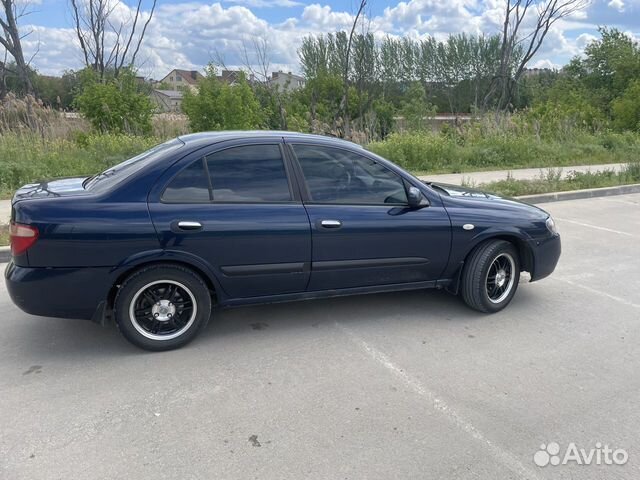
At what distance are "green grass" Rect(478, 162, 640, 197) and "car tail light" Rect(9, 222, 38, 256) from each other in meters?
8.12

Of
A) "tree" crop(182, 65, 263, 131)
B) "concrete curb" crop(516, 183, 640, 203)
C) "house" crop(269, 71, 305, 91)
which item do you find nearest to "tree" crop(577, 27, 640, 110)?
"house" crop(269, 71, 305, 91)

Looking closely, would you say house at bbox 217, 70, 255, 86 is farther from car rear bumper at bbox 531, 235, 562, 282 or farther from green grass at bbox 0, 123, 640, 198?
car rear bumper at bbox 531, 235, 562, 282

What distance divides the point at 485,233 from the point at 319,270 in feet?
5.06

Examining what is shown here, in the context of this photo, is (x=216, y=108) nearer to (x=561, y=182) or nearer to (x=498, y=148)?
(x=498, y=148)

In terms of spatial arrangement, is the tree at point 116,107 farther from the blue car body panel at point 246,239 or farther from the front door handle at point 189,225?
the front door handle at point 189,225

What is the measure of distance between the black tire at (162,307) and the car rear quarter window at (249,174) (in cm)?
65

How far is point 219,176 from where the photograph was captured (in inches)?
147

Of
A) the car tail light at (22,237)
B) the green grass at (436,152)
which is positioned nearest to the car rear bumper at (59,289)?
the car tail light at (22,237)

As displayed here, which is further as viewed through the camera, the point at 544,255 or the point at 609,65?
the point at 609,65

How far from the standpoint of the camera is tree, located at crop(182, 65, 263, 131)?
12969 millimetres

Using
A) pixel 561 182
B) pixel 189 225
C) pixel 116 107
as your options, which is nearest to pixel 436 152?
pixel 561 182

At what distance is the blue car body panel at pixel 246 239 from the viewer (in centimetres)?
337

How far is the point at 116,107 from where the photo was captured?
40.5 feet

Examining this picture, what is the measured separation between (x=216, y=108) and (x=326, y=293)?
10.1 meters
